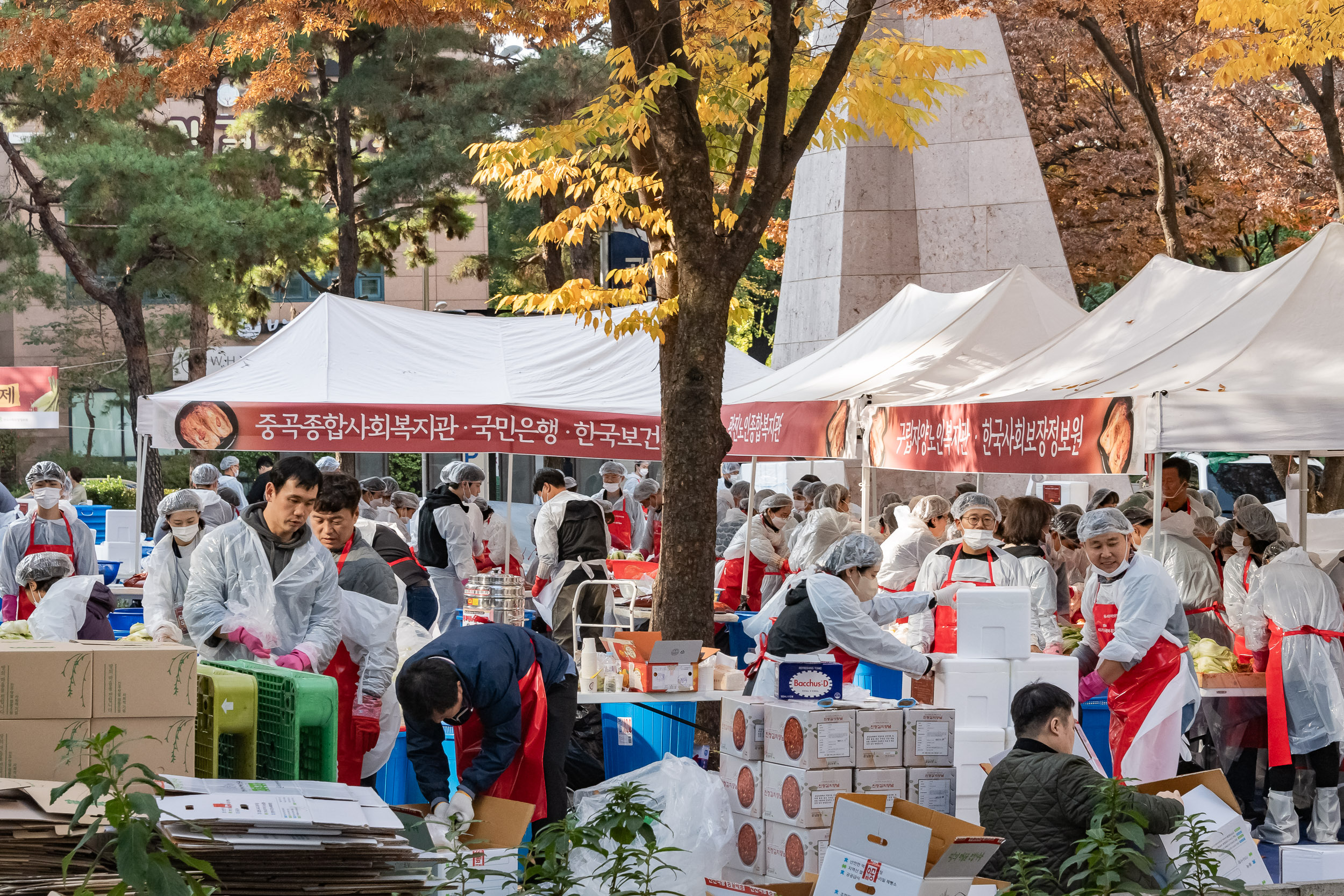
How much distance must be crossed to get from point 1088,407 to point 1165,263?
9.86ft

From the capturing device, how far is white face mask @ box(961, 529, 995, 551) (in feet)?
28.2

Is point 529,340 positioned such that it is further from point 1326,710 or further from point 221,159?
point 221,159

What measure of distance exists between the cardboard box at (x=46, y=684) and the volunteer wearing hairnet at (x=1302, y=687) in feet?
21.4

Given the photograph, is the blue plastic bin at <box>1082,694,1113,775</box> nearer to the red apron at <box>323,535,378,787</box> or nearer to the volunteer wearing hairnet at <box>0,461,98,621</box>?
the red apron at <box>323,535,378,787</box>

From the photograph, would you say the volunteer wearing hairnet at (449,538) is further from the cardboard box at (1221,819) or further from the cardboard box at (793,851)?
the cardboard box at (1221,819)

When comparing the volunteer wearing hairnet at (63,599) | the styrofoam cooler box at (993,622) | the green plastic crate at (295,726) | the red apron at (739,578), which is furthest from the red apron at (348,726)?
the red apron at (739,578)

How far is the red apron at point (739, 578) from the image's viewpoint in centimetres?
1229

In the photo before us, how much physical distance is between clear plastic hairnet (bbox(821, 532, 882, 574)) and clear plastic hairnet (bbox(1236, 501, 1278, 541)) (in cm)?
277

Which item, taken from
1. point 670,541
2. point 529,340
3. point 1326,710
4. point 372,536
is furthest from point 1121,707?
point 529,340

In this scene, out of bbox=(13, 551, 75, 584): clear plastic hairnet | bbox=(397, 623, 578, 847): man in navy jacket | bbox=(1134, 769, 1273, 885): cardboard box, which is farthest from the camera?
bbox=(13, 551, 75, 584): clear plastic hairnet

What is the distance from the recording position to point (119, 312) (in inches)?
956

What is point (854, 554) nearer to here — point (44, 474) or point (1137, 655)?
point (1137, 655)

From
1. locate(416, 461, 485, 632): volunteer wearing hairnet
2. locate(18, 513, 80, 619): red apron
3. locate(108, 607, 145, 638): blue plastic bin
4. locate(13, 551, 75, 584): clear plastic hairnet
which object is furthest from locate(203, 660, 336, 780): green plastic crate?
locate(416, 461, 485, 632): volunteer wearing hairnet

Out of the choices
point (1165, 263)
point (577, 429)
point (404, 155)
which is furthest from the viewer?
point (404, 155)
